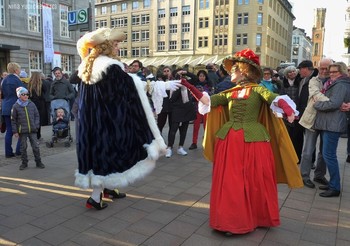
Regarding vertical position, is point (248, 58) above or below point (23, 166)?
above

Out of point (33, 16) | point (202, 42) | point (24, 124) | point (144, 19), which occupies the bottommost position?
point (24, 124)

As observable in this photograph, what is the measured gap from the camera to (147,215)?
3.88 meters

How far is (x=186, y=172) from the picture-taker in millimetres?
5781

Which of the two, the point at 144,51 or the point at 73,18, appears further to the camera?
the point at 144,51

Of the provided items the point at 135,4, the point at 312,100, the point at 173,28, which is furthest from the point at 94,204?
Answer: the point at 135,4

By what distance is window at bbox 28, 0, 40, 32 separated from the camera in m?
25.4

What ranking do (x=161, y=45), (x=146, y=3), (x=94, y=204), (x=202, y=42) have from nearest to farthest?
1. (x=94, y=204)
2. (x=202, y=42)
3. (x=161, y=45)
4. (x=146, y=3)

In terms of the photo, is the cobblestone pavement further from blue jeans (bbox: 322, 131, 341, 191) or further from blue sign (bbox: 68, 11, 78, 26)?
blue sign (bbox: 68, 11, 78, 26)

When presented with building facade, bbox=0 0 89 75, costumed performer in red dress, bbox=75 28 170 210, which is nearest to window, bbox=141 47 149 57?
building facade, bbox=0 0 89 75

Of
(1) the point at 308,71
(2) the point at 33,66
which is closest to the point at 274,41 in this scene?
(2) the point at 33,66

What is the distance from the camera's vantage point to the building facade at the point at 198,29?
52.6 meters

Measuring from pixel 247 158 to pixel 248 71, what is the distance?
0.92 m

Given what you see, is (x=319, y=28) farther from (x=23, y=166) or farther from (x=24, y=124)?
(x=23, y=166)

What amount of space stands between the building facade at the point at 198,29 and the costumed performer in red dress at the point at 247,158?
47721mm
